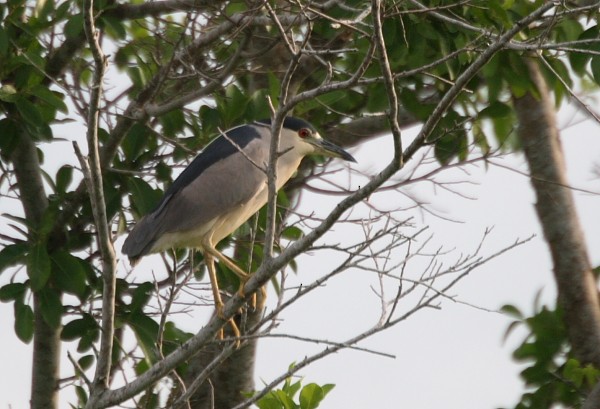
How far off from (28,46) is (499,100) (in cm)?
194

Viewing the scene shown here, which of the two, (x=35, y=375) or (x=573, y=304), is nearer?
(x=573, y=304)

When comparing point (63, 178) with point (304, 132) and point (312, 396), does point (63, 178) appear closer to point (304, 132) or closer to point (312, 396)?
point (304, 132)

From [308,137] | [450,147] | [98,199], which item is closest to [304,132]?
[308,137]

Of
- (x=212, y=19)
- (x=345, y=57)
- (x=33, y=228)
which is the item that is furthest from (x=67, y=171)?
(x=345, y=57)

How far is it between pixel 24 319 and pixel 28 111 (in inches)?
32.9

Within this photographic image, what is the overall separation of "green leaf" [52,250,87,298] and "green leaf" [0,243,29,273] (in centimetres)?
13

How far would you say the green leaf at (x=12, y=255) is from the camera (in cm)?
448

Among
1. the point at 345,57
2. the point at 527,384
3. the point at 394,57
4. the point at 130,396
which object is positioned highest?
the point at 345,57

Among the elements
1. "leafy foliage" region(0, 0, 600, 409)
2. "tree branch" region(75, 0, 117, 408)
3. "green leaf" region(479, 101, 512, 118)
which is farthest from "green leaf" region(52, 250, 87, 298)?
"green leaf" region(479, 101, 512, 118)

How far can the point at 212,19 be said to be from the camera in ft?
15.0

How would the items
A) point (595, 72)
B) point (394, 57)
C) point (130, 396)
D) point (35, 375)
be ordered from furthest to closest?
point (35, 375) < point (394, 57) < point (595, 72) < point (130, 396)

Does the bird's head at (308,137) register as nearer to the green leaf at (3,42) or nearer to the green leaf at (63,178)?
the green leaf at (63,178)

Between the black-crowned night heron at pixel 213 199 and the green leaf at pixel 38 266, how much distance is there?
1.07 ft

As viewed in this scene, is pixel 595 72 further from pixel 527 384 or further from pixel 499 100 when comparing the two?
pixel 527 384
